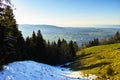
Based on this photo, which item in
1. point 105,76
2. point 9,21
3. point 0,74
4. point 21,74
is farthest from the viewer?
point 105,76

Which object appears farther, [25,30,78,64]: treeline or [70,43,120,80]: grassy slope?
[25,30,78,64]: treeline

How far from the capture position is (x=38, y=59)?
222 feet

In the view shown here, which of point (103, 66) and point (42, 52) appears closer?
point (103, 66)

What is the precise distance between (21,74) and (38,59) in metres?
44.0

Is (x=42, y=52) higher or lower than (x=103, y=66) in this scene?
lower

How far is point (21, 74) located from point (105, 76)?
40.3 feet

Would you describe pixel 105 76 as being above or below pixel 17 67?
below

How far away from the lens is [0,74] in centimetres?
2183

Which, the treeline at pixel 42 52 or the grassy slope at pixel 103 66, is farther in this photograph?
the treeline at pixel 42 52

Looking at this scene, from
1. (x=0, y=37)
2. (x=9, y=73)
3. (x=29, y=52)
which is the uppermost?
(x=0, y=37)

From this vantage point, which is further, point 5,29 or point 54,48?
point 54,48

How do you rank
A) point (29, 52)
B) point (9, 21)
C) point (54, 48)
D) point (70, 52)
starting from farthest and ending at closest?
1. point (70, 52)
2. point (54, 48)
3. point (29, 52)
4. point (9, 21)

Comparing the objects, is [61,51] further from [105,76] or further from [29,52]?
[105,76]

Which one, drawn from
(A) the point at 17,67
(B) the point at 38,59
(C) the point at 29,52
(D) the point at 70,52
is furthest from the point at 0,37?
(D) the point at 70,52
